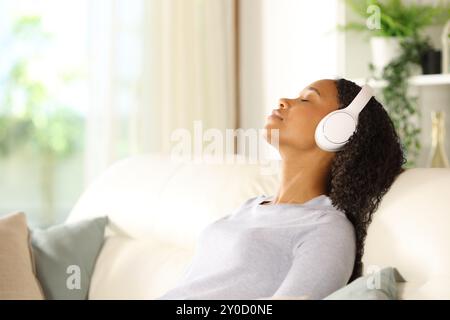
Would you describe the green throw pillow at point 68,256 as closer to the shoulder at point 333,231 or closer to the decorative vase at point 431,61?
the shoulder at point 333,231

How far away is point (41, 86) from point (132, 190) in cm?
133

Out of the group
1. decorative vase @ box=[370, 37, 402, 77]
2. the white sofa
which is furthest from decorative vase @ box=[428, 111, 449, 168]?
the white sofa

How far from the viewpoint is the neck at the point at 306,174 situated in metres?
1.46

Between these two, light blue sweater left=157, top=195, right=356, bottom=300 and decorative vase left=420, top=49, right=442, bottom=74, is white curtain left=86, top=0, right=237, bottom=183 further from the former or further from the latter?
light blue sweater left=157, top=195, right=356, bottom=300

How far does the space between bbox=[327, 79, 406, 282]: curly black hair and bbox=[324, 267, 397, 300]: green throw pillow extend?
Result: 169 mm

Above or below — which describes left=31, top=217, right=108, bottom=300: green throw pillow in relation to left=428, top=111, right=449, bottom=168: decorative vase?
below

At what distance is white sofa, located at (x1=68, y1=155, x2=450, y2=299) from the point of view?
1.29 m

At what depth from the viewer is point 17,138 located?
309 cm

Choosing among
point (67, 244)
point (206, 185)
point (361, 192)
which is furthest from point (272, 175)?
point (67, 244)

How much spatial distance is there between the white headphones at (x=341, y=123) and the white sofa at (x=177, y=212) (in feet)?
0.41

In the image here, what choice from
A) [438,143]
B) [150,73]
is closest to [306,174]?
[438,143]
